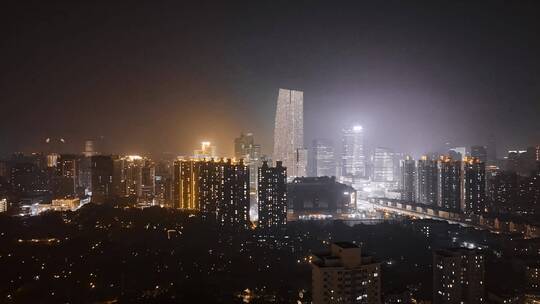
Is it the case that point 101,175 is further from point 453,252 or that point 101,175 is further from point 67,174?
point 453,252

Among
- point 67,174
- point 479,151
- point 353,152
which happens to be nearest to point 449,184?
→ point 479,151

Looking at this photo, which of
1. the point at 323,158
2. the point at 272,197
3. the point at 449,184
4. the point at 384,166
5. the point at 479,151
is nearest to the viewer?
the point at 272,197

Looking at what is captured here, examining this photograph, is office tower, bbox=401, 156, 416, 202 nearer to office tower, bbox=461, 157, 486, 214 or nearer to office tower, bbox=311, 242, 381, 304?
office tower, bbox=461, 157, 486, 214

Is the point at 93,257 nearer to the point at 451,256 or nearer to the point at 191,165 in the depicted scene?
the point at 191,165

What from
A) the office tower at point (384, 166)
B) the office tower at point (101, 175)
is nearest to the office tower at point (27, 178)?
the office tower at point (101, 175)

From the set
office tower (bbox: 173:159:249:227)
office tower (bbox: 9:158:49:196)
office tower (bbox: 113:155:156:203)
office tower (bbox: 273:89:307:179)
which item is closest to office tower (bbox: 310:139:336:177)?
office tower (bbox: 273:89:307:179)

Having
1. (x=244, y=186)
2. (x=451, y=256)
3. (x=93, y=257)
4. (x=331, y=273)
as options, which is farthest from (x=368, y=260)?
(x=244, y=186)

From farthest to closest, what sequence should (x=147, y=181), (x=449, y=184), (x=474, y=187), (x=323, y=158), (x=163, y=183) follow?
(x=323, y=158)
(x=147, y=181)
(x=163, y=183)
(x=449, y=184)
(x=474, y=187)

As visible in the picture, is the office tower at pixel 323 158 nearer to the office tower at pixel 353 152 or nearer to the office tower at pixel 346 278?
the office tower at pixel 353 152
